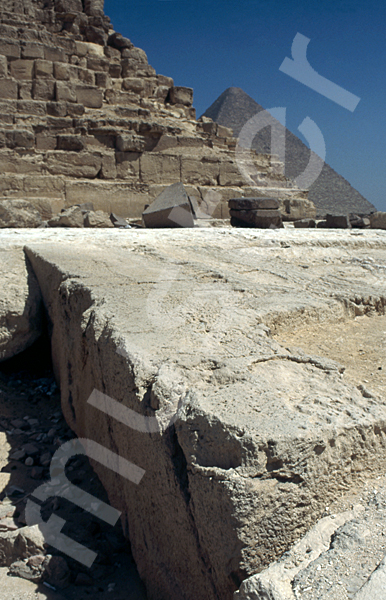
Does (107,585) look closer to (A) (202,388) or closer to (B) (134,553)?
(B) (134,553)

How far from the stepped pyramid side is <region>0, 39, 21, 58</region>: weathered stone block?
0.02 m

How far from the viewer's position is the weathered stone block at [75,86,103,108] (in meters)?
9.49

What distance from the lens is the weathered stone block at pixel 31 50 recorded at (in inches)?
366

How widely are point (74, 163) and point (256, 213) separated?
147 inches

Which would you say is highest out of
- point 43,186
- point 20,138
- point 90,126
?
point 90,126

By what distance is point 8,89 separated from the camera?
902 centimetres

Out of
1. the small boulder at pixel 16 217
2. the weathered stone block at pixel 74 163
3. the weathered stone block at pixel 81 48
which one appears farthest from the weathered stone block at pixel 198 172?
the small boulder at pixel 16 217

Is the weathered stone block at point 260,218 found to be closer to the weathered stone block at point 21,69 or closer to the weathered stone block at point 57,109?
the weathered stone block at point 57,109

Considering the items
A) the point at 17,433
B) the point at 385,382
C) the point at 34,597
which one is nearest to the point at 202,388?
the point at 385,382

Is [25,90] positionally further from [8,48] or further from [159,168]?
[159,168]

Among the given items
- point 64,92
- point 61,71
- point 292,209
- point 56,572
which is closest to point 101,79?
point 61,71

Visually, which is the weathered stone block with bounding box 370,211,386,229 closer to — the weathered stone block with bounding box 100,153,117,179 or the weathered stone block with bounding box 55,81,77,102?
the weathered stone block with bounding box 100,153,117,179

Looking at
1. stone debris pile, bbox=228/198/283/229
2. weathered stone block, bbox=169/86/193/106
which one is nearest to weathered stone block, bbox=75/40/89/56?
weathered stone block, bbox=169/86/193/106

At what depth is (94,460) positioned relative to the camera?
2.17m
